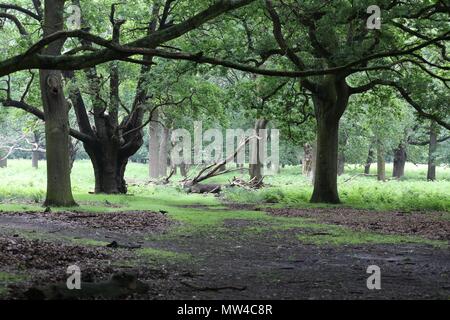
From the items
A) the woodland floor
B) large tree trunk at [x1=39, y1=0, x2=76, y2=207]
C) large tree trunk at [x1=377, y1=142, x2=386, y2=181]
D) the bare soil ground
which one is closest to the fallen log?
the bare soil ground

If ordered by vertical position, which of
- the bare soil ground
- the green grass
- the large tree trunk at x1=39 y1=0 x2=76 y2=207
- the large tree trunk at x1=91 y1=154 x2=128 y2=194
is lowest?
the bare soil ground

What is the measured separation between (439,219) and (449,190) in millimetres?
13030

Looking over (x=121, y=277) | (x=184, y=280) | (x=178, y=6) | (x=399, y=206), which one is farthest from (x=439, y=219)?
(x=121, y=277)

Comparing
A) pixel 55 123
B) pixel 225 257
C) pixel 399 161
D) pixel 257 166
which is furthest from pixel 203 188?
pixel 399 161

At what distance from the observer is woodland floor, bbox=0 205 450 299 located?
7.71 metres

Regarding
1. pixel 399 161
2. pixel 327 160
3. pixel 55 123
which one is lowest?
pixel 327 160

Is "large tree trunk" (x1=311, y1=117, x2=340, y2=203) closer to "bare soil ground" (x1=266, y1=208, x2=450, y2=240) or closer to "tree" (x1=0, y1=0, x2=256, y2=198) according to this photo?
"bare soil ground" (x1=266, y1=208, x2=450, y2=240)

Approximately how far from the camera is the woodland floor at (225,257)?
7715 millimetres

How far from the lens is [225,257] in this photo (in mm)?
10953

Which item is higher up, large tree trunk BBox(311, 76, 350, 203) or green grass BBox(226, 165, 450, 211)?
large tree trunk BBox(311, 76, 350, 203)

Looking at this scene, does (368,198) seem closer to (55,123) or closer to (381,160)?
(55,123)

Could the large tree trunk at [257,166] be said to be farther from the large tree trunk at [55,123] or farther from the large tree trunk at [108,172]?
the large tree trunk at [55,123]

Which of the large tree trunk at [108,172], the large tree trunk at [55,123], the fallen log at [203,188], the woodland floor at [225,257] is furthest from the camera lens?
the fallen log at [203,188]

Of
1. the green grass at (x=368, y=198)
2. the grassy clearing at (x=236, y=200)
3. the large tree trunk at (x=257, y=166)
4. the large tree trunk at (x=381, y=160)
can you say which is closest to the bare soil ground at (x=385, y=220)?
the grassy clearing at (x=236, y=200)
